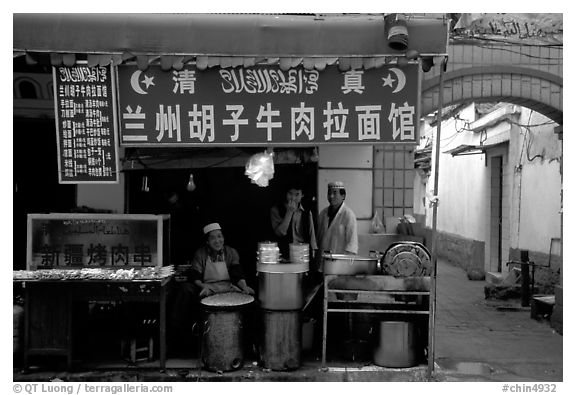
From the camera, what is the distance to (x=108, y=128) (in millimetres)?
5777

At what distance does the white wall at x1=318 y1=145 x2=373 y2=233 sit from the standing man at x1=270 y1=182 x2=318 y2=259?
0.50 meters

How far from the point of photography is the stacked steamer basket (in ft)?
20.5

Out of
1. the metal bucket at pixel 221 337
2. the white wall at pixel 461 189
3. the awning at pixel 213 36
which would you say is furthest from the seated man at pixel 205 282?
the white wall at pixel 461 189

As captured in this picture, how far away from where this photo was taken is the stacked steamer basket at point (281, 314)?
6234mm

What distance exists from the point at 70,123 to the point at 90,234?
147cm

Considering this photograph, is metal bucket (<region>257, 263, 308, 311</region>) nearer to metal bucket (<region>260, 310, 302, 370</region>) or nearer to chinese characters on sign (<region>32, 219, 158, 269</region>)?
metal bucket (<region>260, 310, 302, 370</region>)

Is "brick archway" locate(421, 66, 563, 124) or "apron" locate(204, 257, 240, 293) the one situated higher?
"brick archway" locate(421, 66, 563, 124)

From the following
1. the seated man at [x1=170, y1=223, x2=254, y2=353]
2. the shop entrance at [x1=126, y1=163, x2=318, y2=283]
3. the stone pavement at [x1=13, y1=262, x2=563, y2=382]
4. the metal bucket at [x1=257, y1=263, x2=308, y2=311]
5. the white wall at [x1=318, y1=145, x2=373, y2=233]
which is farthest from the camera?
the shop entrance at [x1=126, y1=163, x2=318, y2=283]

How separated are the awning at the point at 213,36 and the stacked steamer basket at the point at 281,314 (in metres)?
2.39

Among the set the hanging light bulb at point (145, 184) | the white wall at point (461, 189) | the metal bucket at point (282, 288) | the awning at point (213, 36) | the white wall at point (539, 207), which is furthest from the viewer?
the white wall at point (461, 189)

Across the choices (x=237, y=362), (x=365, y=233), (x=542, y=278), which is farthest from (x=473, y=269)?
(x=237, y=362)

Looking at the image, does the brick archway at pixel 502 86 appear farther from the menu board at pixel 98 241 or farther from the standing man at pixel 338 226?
the menu board at pixel 98 241

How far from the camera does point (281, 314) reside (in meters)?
6.23

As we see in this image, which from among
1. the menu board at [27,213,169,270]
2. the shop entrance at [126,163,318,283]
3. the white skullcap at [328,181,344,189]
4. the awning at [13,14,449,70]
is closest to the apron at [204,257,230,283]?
the menu board at [27,213,169,270]
